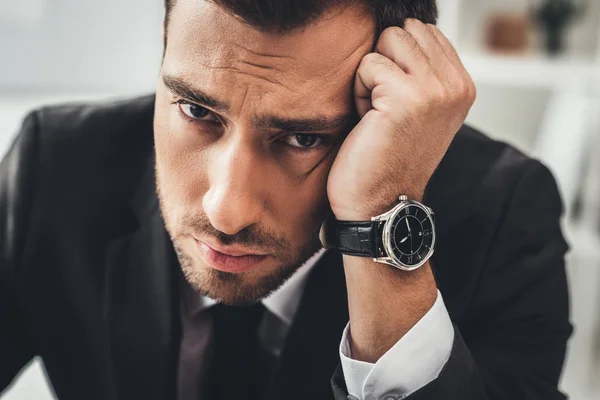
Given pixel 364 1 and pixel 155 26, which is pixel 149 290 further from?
pixel 155 26

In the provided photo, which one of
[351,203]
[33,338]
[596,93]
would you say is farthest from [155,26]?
[351,203]

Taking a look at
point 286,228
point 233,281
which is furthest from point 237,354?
point 286,228

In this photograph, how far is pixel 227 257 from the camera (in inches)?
43.5

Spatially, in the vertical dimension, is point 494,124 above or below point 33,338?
below

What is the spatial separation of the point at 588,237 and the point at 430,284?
216cm

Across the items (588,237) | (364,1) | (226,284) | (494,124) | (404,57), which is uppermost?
(364,1)

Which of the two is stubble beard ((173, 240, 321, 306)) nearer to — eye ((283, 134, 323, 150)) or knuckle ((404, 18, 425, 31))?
eye ((283, 134, 323, 150))

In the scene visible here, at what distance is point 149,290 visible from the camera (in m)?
1.41

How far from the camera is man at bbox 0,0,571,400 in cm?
101

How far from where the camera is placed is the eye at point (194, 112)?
1.06m

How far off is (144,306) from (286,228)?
1.55 ft

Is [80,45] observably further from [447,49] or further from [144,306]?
[447,49]

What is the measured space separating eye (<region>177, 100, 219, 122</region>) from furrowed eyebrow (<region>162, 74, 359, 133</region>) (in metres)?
0.03

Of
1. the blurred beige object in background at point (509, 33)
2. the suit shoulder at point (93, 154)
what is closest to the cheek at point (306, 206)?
the suit shoulder at point (93, 154)
